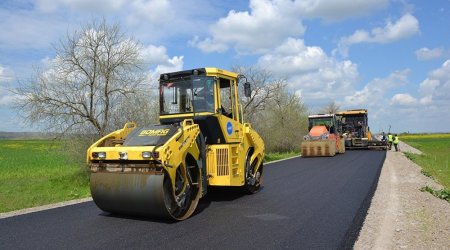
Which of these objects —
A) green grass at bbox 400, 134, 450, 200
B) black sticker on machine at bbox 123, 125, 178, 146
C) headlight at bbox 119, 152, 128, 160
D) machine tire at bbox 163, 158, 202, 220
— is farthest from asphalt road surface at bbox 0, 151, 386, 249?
green grass at bbox 400, 134, 450, 200

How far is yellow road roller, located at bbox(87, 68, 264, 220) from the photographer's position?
6250mm

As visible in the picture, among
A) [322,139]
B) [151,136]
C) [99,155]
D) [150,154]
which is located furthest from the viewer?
[322,139]

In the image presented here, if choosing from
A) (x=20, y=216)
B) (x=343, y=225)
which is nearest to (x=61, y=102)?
(x=20, y=216)

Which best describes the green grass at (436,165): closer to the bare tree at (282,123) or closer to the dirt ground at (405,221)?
the dirt ground at (405,221)

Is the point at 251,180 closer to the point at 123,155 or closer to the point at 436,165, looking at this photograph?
the point at 123,155

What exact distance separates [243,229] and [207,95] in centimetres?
304

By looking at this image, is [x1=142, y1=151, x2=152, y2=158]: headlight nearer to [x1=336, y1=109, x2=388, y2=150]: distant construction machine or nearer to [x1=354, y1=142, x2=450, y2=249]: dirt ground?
[x1=354, y1=142, x2=450, y2=249]: dirt ground

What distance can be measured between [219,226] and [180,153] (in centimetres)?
135

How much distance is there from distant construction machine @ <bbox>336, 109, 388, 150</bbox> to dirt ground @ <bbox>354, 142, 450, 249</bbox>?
19.3 m

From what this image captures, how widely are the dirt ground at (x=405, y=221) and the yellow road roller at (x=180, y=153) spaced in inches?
114

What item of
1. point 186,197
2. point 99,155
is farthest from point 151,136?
point 186,197

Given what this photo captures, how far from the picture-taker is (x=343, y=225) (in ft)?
20.4

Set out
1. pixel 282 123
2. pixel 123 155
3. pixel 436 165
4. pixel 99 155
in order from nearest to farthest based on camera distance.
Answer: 1. pixel 123 155
2. pixel 99 155
3. pixel 436 165
4. pixel 282 123

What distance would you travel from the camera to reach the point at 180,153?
650cm
